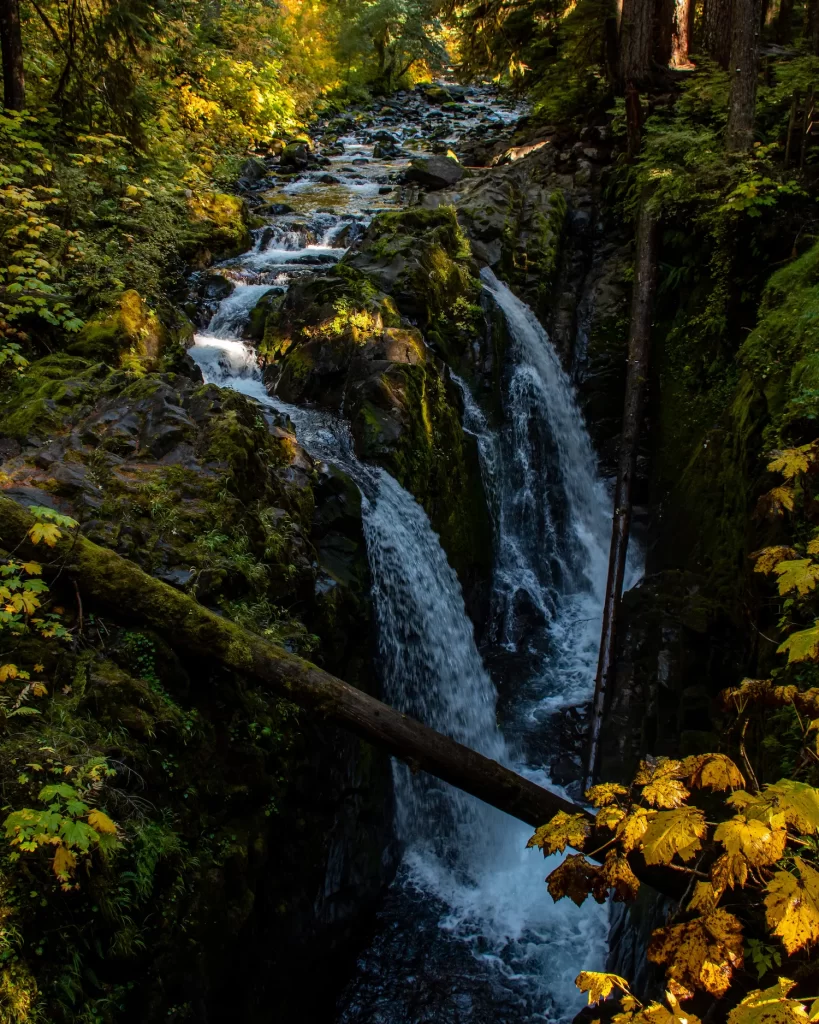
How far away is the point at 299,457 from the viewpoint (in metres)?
6.57

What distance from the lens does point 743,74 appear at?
9.09 m

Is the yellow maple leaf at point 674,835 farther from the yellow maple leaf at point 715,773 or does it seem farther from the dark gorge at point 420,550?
the yellow maple leaf at point 715,773

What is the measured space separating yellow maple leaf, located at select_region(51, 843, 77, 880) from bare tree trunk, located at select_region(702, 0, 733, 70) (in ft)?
51.3

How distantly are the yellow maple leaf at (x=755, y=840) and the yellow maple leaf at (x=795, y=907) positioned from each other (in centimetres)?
6

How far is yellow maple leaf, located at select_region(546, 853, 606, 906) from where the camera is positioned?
2.73 m

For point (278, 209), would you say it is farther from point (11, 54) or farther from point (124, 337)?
point (124, 337)

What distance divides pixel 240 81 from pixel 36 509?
1818 cm

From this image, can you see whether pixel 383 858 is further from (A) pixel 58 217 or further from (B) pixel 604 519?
(A) pixel 58 217

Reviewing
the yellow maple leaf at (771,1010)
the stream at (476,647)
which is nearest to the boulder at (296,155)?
the stream at (476,647)

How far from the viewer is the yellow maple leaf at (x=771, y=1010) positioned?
5.99 feet

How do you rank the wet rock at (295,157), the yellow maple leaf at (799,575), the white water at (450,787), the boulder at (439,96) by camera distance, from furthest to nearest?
the boulder at (439,96) → the wet rock at (295,157) → the white water at (450,787) → the yellow maple leaf at (799,575)

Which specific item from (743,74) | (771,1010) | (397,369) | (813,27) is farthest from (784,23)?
(771,1010)

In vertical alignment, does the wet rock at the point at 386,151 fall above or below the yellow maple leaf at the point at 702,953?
above

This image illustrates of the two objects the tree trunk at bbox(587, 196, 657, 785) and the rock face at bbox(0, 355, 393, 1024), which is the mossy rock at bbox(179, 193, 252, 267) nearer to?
the rock face at bbox(0, 355, 393, 1024)
